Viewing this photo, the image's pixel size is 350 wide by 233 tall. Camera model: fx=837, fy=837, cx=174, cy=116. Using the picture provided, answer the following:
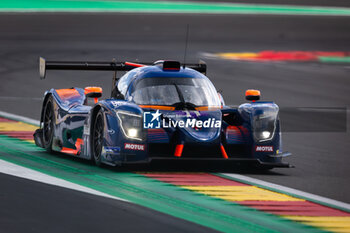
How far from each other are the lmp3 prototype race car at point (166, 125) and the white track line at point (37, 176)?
88 cm

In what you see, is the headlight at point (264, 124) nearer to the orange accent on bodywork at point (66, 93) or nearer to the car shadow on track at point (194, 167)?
the car shadow on track at point (194, 167)

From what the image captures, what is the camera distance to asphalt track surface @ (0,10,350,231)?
38.6ft

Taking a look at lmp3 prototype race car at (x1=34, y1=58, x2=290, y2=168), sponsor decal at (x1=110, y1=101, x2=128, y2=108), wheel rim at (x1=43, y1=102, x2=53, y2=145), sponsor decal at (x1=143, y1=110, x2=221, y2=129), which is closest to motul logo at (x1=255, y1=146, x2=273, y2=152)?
lmp3 prototype race car at (x1=34, y1=58, x2=290, y2=168)

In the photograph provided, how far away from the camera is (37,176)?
921 cm

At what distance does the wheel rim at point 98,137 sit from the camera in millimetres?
10047

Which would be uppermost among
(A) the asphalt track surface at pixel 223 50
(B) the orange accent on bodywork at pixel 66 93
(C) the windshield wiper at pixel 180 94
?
(C) the windshield wiper at pixel 180 94

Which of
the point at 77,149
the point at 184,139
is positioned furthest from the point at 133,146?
the point at 77,149

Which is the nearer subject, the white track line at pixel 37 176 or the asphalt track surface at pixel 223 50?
the white track line at pixel 37 176

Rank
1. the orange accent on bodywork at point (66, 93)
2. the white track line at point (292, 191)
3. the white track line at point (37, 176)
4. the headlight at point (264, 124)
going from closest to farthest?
the white track line at point (292, 191) < the white track line at point (37, 176) < the headlight at point (264, 124) < the orange accent on bodywork at point (66, 93)

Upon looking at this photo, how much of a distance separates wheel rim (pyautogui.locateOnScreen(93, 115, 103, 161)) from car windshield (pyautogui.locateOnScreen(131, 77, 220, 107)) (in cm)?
52

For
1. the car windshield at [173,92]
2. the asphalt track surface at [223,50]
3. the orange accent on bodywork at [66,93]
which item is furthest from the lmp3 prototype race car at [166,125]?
the asphalt track surface at [223,50]

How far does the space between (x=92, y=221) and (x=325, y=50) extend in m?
27.4

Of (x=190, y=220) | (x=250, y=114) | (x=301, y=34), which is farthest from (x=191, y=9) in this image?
(x=190, y=220)

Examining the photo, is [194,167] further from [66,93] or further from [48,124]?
[48,124]
